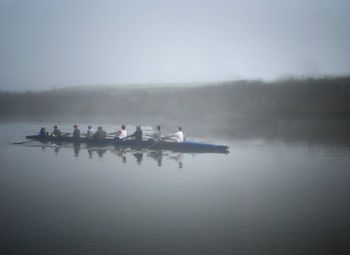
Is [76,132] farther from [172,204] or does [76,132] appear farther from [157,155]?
[172,204]

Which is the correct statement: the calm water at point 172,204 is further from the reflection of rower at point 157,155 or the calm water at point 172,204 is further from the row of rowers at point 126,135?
the row of rowers at point 126,135

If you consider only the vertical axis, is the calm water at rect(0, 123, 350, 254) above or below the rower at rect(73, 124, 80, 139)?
below

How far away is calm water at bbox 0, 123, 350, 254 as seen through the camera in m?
6.89

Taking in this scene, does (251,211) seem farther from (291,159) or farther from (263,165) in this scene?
(291,159)

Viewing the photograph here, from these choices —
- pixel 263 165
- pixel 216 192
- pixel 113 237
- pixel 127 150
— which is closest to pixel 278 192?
pixel 216 192

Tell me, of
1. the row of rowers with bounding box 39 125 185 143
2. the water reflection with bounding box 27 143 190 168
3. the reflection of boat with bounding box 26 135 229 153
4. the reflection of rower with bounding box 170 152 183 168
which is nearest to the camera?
the reflection of rower with bounding box 170 152 183 168

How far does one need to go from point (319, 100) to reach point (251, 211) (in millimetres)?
32460

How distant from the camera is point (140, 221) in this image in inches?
313

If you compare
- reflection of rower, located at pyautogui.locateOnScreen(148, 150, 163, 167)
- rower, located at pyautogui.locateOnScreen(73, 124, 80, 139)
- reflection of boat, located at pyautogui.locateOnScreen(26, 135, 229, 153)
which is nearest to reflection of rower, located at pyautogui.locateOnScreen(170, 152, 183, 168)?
reflection of boat, located at pyautogui.locateOnScreen(26, 135, 229, 153)

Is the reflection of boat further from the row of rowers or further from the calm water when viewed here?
the calm water

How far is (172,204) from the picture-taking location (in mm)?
9266

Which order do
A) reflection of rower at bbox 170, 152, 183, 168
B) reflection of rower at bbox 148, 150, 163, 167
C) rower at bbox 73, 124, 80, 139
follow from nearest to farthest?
reflection of rower at bbox 170, 152, 183, 168 < reflection of rower at bbox 148, 150, 163, 167 < rower at bbox 73, 124, 80, 139

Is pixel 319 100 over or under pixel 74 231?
over

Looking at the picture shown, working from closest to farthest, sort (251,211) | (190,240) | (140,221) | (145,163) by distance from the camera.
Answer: (190,240)
(140,221)
(251,211)
(145,163)
